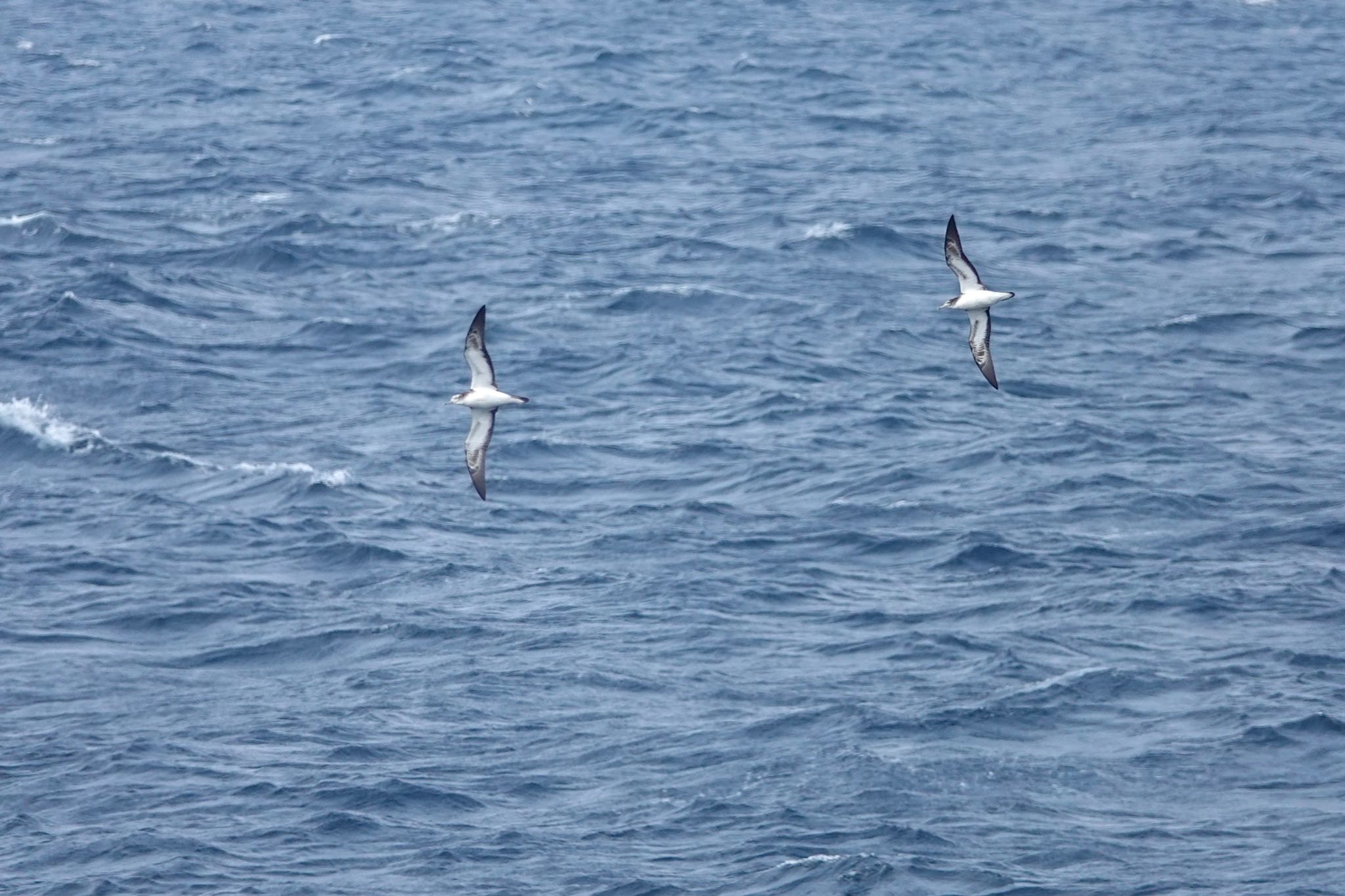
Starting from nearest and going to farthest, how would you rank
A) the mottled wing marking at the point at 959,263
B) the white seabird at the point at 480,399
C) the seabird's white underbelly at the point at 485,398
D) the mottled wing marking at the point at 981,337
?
the mottled wing marking at the point at 959,263
the white seabird at the point at 480,399
the seabird's white underbelly at the point at 485,398
the mottled wing marking at the point at 981,337

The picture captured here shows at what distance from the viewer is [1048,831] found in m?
44.1

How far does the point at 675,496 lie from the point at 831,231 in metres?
22.7

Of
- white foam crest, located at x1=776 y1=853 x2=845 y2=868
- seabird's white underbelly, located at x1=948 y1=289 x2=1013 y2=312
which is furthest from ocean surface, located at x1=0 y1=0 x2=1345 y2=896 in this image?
seabird's white underbelly, located at x1=948 y1=289 x2=1013 y2=312

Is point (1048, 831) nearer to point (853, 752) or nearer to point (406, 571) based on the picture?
point (853, 752)

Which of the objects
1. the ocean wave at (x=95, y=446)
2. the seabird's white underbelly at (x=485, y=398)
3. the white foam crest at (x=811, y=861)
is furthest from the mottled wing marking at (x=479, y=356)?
the ocean wave at (x=95, y=446)

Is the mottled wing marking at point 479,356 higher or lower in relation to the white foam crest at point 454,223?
higher

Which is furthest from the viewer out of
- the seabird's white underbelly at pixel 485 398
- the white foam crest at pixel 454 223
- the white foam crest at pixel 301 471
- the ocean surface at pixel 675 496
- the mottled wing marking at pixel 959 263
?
the white foam crest at pixel 454 223

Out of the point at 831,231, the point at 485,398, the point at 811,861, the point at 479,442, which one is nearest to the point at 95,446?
the point at 479,442

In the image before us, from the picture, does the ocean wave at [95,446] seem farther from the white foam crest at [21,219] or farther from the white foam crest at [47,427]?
the white foam crest at [21,219]

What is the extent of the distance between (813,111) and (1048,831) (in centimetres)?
5735

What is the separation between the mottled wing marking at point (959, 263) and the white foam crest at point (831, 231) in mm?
38709

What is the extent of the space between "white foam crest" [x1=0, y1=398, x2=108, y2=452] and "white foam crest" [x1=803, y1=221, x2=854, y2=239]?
2800 cm

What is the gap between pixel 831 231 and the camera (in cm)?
7850

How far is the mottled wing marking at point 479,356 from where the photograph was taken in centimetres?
3759
